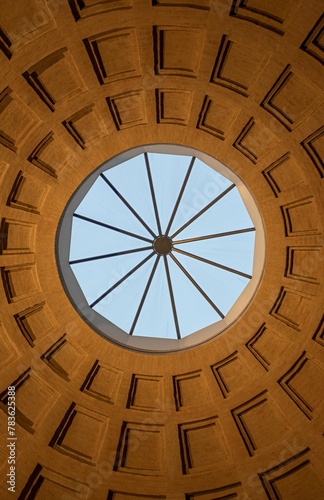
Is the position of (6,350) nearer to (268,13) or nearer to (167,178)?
(167,178)

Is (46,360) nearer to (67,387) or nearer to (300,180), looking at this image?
(67,387)

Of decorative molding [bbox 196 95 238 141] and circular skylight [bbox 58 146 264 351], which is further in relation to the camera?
circular skylight [bbox 58 146 264 351]

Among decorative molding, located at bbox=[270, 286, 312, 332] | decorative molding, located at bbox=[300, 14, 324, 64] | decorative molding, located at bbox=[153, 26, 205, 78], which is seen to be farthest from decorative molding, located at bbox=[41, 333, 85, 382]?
decorative molding, located at bbox=[300, 14, 324, 64]

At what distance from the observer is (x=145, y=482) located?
1380 cm

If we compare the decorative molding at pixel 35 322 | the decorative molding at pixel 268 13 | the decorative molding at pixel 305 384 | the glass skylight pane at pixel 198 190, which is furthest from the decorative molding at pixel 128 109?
the decorative molding at pixel 305 384

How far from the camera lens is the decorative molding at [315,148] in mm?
12016

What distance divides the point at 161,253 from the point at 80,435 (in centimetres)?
577

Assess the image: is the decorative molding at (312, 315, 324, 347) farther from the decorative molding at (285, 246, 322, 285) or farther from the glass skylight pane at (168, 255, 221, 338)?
the glass skylight pane at (168, 255, 221, 338)

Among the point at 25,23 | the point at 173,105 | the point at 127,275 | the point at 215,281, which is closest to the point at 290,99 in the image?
the point at 173,105

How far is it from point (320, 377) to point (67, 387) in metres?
7.09

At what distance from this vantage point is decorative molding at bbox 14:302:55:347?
13.7 m

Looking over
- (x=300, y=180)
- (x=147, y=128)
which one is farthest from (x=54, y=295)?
(x=300, y=180)

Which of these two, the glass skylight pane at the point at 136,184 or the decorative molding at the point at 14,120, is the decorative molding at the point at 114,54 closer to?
the decorative molding at the point at 14,120

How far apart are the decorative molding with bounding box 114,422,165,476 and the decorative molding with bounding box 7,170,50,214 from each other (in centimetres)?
679
